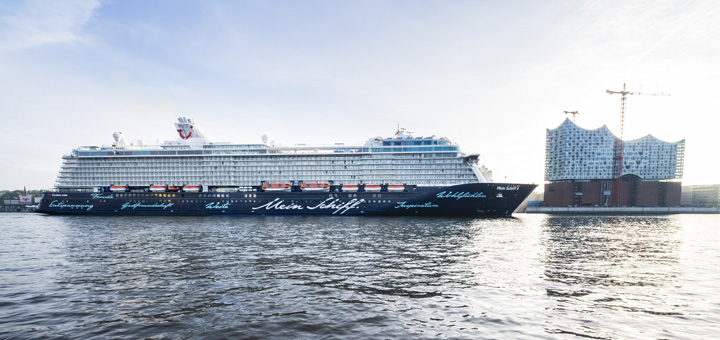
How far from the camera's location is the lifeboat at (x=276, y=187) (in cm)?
6100

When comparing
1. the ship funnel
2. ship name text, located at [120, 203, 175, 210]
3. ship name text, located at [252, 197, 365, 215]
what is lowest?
ship name text, located at [120, 203, 175, 210]

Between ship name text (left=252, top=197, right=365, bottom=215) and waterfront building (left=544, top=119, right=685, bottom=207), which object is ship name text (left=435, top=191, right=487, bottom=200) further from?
waterfront building (left=544, top=119, right=685, bottom=207)

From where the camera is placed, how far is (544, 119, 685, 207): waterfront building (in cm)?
11606

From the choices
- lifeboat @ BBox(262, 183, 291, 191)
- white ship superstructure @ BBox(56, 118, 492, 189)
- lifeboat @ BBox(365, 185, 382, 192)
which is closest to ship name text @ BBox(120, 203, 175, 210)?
white ship superstructure @ BBox(56, 118, 492, 189)

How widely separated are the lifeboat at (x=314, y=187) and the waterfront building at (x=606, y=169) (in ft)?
332

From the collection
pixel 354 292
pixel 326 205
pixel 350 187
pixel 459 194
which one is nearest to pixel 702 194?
pixel 459 194

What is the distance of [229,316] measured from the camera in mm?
10398

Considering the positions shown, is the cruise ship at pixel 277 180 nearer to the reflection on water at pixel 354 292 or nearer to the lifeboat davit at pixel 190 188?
the lifeboat davit at pixel 190 188

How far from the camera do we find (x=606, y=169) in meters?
129

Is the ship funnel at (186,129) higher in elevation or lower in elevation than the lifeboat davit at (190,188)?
higher

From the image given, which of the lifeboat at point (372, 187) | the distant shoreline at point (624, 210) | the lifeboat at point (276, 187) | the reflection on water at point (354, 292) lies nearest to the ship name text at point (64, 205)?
the lifeboat at point (276, 187)

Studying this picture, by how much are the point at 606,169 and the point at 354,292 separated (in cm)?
15270

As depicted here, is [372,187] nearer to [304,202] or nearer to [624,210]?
[304,202]

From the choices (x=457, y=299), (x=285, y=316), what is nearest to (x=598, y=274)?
(x=457, y=299)
